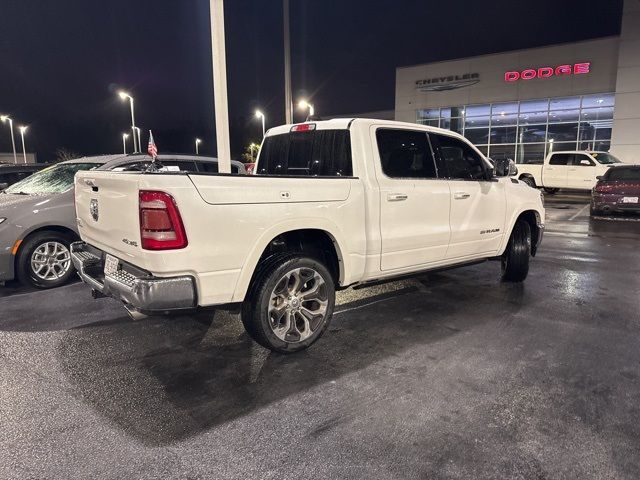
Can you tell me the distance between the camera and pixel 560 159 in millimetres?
20531

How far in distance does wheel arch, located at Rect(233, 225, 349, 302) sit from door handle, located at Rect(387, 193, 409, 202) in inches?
28.5

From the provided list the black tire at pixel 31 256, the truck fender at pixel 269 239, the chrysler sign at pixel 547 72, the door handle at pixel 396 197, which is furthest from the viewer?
the chrysler sign at pixel 547 72

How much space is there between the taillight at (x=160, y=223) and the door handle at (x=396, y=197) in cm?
205

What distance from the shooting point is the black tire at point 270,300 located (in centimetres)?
375

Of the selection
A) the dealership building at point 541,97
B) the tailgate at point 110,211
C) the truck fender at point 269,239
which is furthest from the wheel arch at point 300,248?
the dealership building at point 541,97

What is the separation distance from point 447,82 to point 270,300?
31.2 metres

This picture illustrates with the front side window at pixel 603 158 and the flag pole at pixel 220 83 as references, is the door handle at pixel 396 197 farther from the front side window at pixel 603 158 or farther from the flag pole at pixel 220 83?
the front side window at pixel 603 158

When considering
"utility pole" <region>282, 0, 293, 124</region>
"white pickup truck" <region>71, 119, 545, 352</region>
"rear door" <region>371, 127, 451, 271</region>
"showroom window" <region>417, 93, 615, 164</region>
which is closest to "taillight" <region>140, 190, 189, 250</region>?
"white pickup truck" <region>71, 119, 545, 352</region>

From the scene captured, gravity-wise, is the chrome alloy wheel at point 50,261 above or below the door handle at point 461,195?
below

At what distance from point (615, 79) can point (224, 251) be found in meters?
29.0

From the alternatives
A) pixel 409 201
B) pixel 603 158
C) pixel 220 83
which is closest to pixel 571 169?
pixel 603 158

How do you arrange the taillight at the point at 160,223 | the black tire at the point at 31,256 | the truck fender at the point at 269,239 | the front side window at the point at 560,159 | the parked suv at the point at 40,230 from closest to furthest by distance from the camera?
the taillight at the point at 160,223
the truck fender at the point at 269,239
the parked suv at the point at 40,230
the black tire at the point at 31,256
the front side window at the point at 560,159

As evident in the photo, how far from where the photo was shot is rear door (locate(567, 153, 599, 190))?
64.0 feet

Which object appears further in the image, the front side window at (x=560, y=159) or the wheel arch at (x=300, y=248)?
the front side window at (x=560, y=159)
